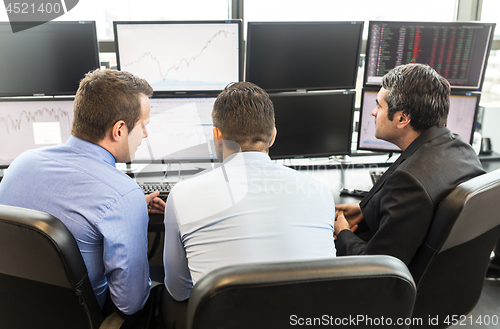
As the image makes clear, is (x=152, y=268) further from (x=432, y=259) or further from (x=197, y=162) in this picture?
(x=432, y=259)

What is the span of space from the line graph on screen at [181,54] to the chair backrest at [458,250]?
114cm

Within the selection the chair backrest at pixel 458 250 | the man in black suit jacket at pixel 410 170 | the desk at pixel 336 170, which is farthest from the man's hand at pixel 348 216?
the chair backrest at pixel 458 250

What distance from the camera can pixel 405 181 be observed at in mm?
1128

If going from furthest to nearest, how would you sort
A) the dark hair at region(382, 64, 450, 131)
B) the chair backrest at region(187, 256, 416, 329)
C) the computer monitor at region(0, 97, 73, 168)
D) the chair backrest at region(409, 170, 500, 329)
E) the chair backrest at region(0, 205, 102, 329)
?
1. the computer monitor at region(0, 97, 73, 168)
2. the dark hair at region(382, 64, 450, 131)
3. the chair backrest at region(409, 170, 500, 329)
4. the chair backrest at region(0, 205, 102, 329)
5. the chair backrest at region(187, 256, 416, 329)

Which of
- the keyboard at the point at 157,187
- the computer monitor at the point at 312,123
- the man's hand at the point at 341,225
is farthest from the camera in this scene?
the computer monitor at the point at 312,123

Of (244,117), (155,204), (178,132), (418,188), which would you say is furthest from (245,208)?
(178,132)

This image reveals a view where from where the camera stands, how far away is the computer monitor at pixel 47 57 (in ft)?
5.51

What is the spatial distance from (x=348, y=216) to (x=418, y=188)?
0.49m

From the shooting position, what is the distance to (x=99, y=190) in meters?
1.00

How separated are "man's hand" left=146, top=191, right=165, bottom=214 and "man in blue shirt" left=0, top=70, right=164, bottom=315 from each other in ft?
1.10

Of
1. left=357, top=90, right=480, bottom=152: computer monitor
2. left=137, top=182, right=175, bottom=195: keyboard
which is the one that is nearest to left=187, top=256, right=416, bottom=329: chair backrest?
left=137, top=182, right=175, bottom=195: keyboard

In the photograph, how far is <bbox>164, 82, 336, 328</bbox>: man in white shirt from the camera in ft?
2.85

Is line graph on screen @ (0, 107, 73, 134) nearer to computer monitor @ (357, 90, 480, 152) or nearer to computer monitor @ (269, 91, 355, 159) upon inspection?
computer monitor @ (269, 91, 355, 159)

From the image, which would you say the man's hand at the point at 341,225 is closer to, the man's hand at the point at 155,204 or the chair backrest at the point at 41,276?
the man's hand at the point at 155,204
